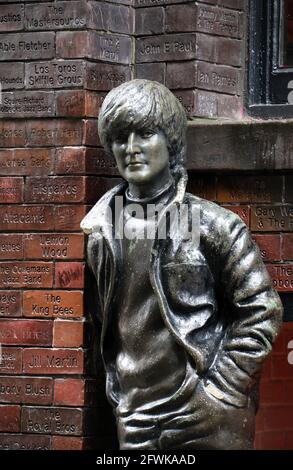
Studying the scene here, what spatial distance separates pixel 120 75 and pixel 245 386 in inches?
60.4

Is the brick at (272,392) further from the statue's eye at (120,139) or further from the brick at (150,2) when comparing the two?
the statue's eye at (120,139)

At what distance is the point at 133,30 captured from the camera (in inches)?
268

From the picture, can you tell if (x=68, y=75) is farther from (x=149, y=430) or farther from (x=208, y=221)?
(x=149, y=430)

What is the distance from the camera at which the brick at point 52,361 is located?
21.5 feet

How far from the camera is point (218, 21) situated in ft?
22.1

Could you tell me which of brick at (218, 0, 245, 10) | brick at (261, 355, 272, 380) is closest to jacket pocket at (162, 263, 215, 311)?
brick at (218, 0, 245, 10)

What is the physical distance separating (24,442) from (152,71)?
167cm

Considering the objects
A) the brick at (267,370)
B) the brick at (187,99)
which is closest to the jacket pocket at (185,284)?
the brick at (187,99)

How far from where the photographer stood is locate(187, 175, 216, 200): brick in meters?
6.66

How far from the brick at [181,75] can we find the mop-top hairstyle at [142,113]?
0.49m

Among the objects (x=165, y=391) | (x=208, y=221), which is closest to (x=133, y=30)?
(x=208, y=221)

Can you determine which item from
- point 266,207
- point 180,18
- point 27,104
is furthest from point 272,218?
point 27,104

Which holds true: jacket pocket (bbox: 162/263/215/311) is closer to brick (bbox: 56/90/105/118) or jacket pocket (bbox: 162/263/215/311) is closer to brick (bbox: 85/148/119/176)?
brick (bbox: 85/148/119/176)

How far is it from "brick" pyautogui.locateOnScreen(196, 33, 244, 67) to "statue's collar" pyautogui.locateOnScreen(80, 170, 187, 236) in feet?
2.34
